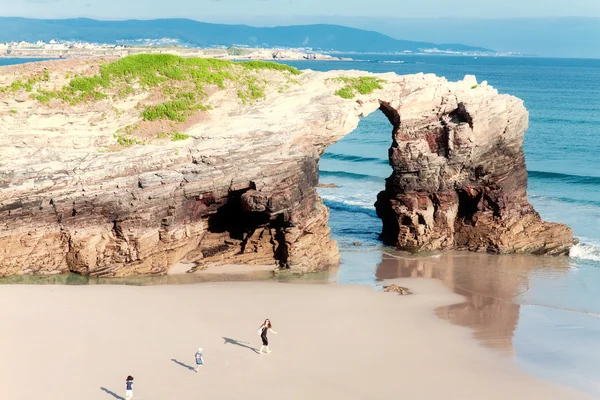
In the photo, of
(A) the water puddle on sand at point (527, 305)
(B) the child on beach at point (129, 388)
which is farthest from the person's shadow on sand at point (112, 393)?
(A) the water puddle on sand at point (527, 305)

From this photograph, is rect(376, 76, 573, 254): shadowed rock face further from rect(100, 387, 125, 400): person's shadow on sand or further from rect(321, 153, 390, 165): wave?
rect(321, 153, 390, 165): wave

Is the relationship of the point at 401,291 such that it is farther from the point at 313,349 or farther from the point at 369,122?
the point at 369,122

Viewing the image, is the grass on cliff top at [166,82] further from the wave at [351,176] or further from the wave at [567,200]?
the wave at [567,200]

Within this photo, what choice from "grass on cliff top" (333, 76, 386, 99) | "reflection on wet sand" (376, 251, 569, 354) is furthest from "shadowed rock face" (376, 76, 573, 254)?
"grass on cliff top" (333, 76, 386, 99)

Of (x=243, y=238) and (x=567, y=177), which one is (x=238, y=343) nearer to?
(x=243, y=238)

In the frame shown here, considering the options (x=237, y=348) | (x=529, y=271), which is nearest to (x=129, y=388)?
(x=237, y=348)

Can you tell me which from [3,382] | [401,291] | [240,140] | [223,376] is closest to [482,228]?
[401,291]
